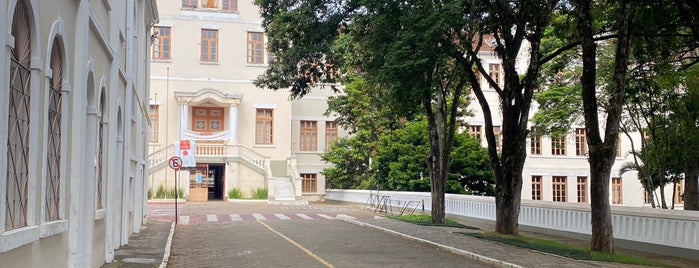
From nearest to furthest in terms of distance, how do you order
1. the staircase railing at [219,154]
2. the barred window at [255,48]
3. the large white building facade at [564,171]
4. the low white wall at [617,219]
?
the low white wall at [617,219] → the staircase railing at [219,154] → the barred window at [255,48] → the large white building facade at [564,171]

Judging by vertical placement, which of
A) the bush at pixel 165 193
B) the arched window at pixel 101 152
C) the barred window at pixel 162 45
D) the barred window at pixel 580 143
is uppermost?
the barred window at pixel 162 45

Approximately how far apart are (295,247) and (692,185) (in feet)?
52.0

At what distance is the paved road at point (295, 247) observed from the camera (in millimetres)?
14664

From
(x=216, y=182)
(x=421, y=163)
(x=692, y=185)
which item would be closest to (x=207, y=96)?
(x=216, y=182)

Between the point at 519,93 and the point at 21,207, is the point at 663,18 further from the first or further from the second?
the point at 21,207

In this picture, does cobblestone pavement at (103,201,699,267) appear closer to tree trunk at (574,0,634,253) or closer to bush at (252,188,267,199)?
tree trunk at (574,0,634,253)

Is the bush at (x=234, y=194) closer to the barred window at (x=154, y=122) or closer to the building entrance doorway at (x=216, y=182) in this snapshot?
the building entrance doorway at (x=216, y=182)

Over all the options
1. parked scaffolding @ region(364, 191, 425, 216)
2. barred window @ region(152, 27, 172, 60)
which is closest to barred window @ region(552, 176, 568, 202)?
parked scaffolding @ region(364, 191, 425, 216)

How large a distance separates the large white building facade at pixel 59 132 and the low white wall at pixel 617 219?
40.1 ft

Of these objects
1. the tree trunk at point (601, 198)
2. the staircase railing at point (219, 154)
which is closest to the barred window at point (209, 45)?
the staircase railing at point (219, 154)

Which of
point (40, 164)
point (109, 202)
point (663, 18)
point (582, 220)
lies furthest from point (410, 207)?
point (40, 164)

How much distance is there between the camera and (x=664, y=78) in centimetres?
2017

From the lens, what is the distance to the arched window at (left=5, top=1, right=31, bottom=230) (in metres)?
7.04

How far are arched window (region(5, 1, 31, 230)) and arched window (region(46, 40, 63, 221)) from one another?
1.10 metres
